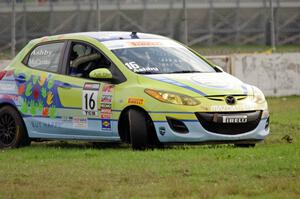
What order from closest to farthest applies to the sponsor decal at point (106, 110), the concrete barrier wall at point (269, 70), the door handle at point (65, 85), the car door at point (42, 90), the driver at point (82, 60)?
1. the sponsor decal at point (106, 110)
2. the door handle at point (65, 85)
3. the driver at point (82, 60)
4. the car door at point (42, 90)
5. the concrete barrier wall at point (269, 70)

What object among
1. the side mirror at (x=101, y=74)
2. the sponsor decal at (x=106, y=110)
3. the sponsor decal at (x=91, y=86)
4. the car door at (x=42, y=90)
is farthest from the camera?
the car door at (x=42, y=90)

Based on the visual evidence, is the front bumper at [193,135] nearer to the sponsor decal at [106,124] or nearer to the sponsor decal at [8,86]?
the sponsor decal at [106,124]

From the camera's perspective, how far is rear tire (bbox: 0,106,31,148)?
1260 centimetres

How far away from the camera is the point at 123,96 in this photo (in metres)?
11.5

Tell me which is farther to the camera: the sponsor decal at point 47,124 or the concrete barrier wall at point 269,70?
the concrete barrier wall at point 269,70

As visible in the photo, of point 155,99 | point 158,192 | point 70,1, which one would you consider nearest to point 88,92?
point 155,99

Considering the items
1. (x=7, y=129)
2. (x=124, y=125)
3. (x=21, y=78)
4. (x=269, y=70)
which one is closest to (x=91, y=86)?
(x=124, y=125)

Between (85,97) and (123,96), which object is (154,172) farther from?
(85,97)

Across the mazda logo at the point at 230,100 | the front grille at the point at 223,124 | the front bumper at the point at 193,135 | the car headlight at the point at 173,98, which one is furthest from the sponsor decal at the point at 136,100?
the mazda logo at the point at 230,100

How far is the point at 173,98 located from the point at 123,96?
0.66 m

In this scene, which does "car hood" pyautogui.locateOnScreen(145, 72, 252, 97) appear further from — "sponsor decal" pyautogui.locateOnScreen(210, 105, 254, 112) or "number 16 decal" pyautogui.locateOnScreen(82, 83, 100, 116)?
"number 16 decal" pyautogui.locateOnScreen(82, 83, 100, 116)

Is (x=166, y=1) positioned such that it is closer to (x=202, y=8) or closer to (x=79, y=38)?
(x=202, y=8)

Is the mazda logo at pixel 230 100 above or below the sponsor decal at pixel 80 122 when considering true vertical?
above

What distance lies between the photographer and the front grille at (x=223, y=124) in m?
11.0
